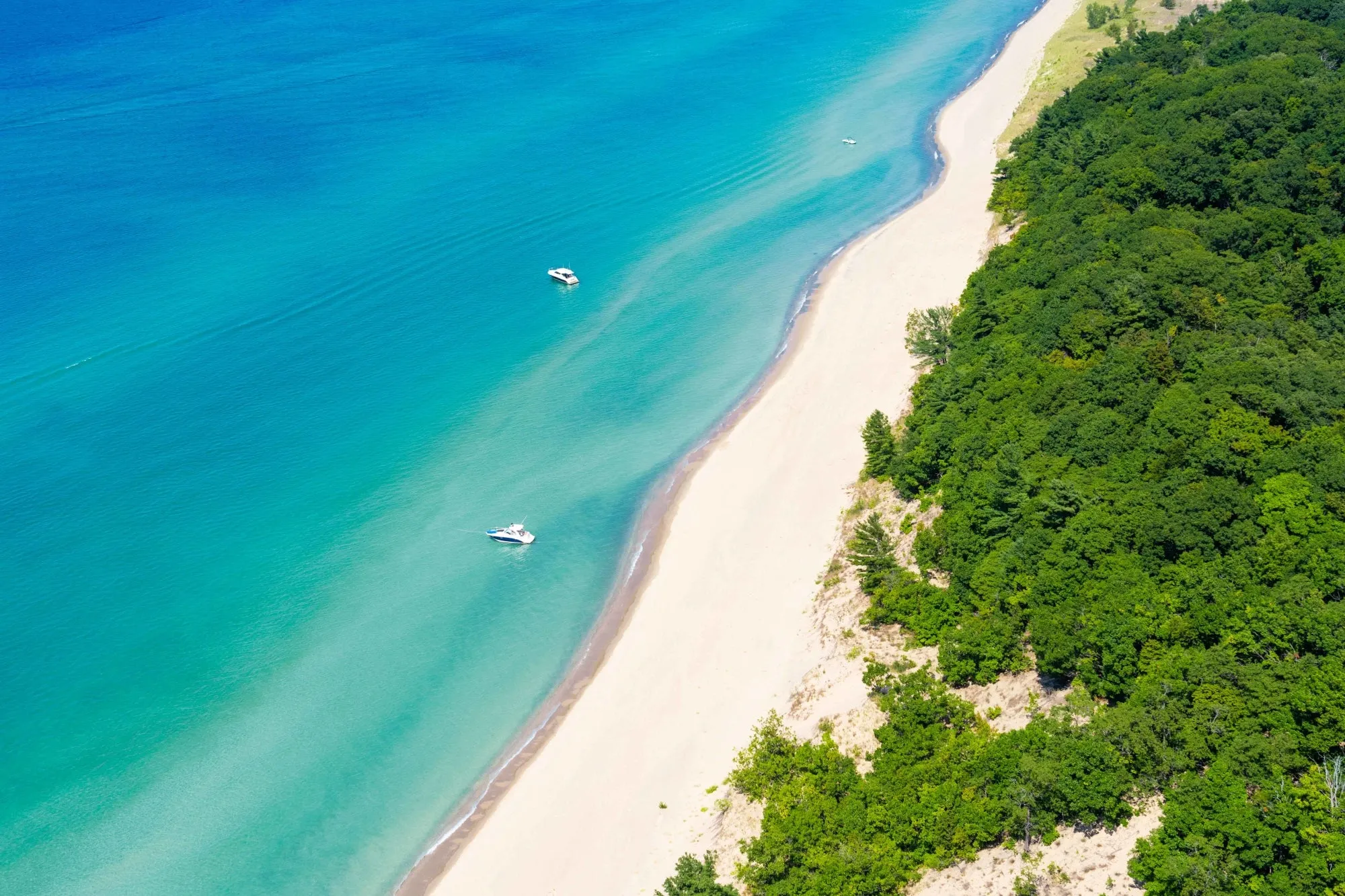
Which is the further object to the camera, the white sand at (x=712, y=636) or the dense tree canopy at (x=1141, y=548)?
the white sand at (x=712, y=636)

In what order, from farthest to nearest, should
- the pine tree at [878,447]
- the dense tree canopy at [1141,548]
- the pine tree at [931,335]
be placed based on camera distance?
the pine tree at [931,335]
the pine tree at [878,447]
the dense tree canopy at [1141,548]

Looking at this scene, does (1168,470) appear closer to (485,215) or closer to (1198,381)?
(1198,381)

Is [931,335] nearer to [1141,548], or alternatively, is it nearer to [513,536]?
[1141,548]

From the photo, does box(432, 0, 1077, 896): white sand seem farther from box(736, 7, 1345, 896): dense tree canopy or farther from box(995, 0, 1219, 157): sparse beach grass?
box(995, 0, 1219, 157): sparse beach grass

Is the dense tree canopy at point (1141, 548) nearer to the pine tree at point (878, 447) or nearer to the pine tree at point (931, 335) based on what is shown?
the pine tree at point (878, 447)

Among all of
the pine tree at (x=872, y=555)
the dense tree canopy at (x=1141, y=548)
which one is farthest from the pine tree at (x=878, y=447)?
the pine tree at (x=872, y=555)

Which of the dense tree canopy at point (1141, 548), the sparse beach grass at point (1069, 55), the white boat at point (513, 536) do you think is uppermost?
the white boat at point (513, 536)

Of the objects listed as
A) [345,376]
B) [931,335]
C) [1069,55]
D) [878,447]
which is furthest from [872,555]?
[1069,55]

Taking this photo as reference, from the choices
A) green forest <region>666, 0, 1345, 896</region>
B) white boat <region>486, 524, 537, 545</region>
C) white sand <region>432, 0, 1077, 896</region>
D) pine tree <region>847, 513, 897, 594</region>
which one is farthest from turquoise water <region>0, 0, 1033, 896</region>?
green forest <region>666, 0, 1345, 896</region>

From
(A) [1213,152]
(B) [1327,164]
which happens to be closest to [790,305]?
(A) [1213,152]
